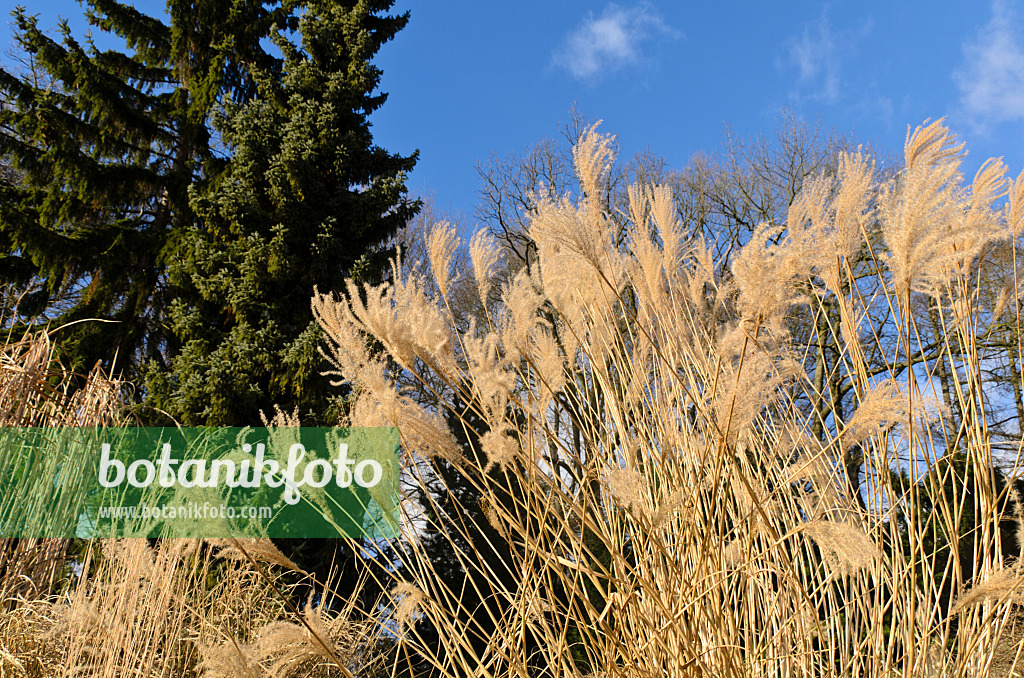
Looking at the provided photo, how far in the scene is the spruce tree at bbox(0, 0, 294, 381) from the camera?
798 centimetres

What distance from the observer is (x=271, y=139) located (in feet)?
22.9

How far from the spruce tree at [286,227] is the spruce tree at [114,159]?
91 centimetres

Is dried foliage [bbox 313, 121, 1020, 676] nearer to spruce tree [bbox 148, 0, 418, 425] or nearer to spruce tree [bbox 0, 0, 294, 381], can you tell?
spruce tree [bbox 148, 0, 418, 425]

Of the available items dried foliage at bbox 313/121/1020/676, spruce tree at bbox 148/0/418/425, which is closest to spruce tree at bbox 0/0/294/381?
spruce tree at bbox 148/0/418/425

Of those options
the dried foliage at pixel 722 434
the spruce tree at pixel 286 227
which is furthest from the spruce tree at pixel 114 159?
the dried foliage at pixel 722 434

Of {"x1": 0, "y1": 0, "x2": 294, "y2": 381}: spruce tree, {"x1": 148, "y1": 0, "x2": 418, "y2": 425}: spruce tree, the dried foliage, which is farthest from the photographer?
{"x1": 0, "y1": 0, "x2": 294, "y2": 381}: spruce tree

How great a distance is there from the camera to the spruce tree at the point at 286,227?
19.4 feet

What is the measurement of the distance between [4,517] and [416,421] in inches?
92.8

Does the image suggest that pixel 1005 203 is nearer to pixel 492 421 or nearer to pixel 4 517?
pixel 492 421

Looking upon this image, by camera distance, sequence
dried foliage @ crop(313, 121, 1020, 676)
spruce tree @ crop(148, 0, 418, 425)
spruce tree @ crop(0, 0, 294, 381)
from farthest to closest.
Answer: spruce tree @ crop(0, 0, 294, 381) → spruce tree @ crop(148, 0, 418, 425) → dried foliage @ crop(313, 121, 1020, 676)

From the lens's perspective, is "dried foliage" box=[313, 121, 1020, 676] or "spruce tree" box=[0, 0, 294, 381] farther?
"spruce tree" box=[0, 0, 294, 381]

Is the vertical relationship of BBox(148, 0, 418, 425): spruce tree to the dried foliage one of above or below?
above

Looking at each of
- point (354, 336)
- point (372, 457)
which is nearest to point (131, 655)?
point (372, 457)

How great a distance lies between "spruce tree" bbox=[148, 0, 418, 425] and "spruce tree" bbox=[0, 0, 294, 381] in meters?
0.91
